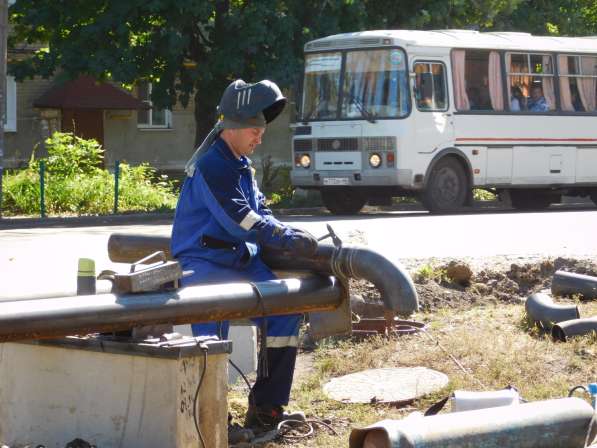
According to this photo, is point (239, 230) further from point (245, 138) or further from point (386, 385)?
point (386, 385)

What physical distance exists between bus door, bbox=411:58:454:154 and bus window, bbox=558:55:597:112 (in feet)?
10.1

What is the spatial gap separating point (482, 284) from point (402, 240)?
13.4 ft

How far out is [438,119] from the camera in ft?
69.6

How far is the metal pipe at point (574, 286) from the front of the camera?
29.0 feet

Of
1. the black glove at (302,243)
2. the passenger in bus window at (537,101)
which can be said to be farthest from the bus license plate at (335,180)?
the black glove at (302,243)

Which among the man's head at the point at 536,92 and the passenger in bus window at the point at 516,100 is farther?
the man's head at the point at 536,92

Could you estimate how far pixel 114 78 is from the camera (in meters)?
23.8

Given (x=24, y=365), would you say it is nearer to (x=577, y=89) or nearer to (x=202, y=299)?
(x=202, y=299)

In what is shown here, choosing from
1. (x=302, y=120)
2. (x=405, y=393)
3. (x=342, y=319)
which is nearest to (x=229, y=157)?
(x=342, y=319)

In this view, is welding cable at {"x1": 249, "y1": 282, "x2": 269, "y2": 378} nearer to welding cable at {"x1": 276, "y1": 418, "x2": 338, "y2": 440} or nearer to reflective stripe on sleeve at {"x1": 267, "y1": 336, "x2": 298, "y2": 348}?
reflective stripe on sleeve at {"x1": 267, "y1": 336, "x2": 298, "y2": 348}

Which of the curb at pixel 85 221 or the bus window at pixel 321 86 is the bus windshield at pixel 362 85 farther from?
the curb at pixel 85 221

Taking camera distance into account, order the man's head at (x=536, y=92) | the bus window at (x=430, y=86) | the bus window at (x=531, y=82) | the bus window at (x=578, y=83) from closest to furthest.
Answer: the bus window at (x=430, y=86)
the bus window at (x=531, y=82)
the man's head at (x=536, y=92)
the bus window at (x=578, y=83)

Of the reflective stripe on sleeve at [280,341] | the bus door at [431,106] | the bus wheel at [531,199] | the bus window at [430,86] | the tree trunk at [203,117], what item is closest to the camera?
the reflective stripe on sleeve at [280,341]

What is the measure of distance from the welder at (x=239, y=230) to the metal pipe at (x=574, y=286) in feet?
11.8
